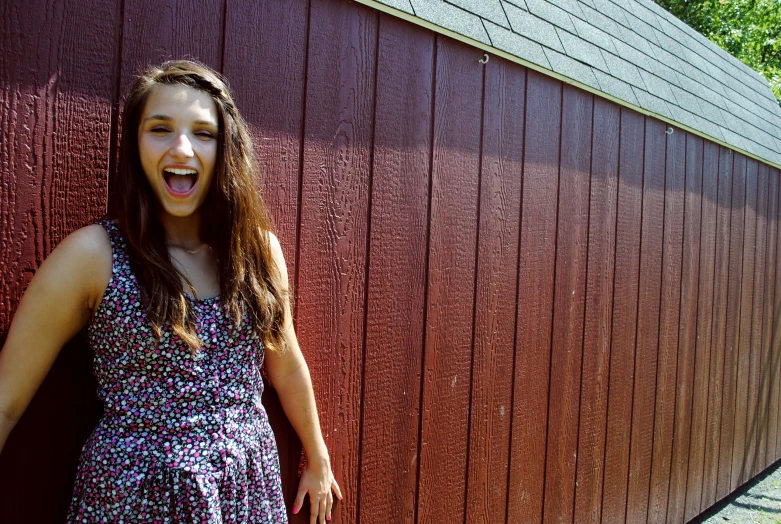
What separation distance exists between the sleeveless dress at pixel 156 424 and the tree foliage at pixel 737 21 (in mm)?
11924

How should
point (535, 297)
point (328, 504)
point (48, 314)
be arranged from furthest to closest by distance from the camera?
point (535, 297)
point (328, 504)
point (48, 314)

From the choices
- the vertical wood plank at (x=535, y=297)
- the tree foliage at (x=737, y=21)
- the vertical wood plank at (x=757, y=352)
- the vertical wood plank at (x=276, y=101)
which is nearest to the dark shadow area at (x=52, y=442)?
the vertical wood plank at (x=276, y=101)

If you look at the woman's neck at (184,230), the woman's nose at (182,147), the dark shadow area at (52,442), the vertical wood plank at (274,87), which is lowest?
the dark shadow area at (52,442)

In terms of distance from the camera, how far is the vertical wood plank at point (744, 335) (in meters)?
4.64

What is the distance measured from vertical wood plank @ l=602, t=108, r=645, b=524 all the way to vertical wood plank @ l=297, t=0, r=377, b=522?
1673mm

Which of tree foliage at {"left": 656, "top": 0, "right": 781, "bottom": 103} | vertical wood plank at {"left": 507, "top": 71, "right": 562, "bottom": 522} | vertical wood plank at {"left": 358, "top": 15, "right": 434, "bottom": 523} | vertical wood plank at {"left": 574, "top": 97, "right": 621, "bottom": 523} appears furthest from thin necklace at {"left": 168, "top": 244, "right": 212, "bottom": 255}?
tree foliage at {"left": 656, "top": 0, "right": 781, "bottom": 103}

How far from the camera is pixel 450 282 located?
2381 mm

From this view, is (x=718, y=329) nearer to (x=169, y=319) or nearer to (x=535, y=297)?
(x=535, y=297)

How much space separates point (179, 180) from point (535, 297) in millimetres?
1694

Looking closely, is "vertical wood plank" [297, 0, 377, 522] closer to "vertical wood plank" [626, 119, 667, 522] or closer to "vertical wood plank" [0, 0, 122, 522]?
"vertical wood plank" [0, 0, 122, 522]

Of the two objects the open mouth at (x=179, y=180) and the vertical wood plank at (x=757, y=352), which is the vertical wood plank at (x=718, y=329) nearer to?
the vertical wood plank at (x=757, y=352)

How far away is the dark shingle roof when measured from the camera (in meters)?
2.47

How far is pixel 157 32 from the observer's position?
159 centimetres

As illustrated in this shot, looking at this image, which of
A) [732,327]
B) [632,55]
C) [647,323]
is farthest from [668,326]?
[632,55]
